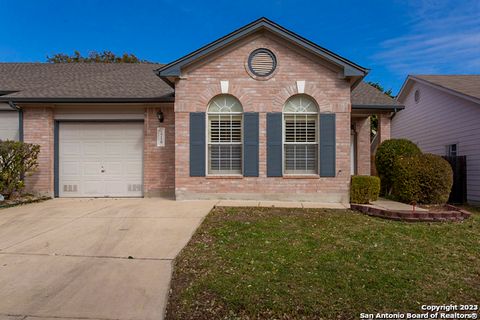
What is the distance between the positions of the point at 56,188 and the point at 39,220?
3.71 meters

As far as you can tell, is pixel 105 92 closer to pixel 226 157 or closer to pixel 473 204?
pixel 226 157

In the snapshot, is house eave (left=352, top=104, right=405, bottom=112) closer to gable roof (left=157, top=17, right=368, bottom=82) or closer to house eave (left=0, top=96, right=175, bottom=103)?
gable roof (left=157, top=17, right=368, bottom=82)

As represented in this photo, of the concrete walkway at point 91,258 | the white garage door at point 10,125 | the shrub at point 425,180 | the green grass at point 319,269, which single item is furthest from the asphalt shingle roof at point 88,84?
the green grass at point 319,269

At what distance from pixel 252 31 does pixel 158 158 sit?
192 inches

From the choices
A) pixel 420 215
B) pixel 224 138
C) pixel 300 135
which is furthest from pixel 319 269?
pixel 224 138

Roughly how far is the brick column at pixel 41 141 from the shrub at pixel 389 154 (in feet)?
36.0

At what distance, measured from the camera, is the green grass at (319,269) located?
11.1ft

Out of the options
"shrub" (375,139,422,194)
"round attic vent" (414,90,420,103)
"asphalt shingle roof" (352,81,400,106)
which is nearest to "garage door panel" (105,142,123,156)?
"asphalt shingle roof" (352,81,400,106)

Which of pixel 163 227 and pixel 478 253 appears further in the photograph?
pixel 163 227

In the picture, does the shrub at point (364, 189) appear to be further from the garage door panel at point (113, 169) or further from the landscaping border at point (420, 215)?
the garage door panel at point (113, 169)

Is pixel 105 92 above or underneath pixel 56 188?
above

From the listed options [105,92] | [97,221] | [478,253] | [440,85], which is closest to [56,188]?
[105,92]

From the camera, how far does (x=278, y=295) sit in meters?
3.57

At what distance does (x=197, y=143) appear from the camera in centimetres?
944
